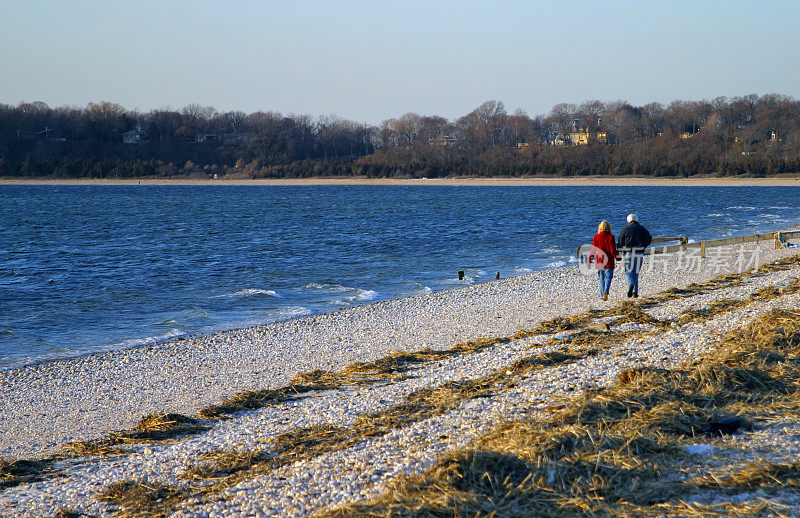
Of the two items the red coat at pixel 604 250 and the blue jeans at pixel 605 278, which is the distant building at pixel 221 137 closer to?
the blue jeans at pixel 605 278

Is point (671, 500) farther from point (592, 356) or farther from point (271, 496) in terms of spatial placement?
point (592, 356)

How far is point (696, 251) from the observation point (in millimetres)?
20141

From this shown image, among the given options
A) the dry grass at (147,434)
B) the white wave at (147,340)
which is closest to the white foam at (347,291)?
the white wave at (147,340)

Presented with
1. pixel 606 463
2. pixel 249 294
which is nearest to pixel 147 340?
pixel 249 294

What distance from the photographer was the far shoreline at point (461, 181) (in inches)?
4433

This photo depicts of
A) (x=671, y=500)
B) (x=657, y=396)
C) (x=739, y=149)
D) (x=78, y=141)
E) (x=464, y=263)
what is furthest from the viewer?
(x=78, y=141)

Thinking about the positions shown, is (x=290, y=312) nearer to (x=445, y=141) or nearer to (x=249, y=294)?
(x=249, y=294)

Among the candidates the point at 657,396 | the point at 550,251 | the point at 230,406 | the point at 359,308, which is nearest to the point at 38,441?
the point at 230,406

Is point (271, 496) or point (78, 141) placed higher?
point (78, 141)

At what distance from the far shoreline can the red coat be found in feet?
352

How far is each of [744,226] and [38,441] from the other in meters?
37.5

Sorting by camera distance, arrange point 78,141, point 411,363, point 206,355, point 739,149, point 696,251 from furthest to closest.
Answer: point 78,141, point 739,149, point 696,251, point 206,355, point 411,363

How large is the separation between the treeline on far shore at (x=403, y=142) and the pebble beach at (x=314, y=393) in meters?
124

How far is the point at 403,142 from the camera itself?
174125 mm
